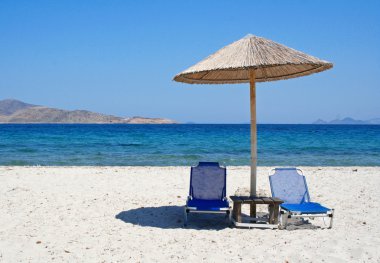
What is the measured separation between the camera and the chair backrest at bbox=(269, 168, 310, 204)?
6.12 metres

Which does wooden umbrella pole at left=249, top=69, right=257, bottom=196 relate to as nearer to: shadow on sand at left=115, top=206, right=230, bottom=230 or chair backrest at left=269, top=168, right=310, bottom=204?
chair backrest at left=269, top=168, right=310, bottom=204

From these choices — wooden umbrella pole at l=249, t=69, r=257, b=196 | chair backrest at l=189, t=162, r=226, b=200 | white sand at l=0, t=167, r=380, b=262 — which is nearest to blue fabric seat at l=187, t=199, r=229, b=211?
chair backrest at l=189, t=162, r=226, b=200

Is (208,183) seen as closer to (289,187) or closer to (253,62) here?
(289,187)

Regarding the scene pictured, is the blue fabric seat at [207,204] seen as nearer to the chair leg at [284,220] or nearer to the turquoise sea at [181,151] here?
the chair leg at [284,220]

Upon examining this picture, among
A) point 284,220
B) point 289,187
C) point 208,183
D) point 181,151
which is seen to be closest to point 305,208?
point 284,220

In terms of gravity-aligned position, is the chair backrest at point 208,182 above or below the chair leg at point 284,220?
above

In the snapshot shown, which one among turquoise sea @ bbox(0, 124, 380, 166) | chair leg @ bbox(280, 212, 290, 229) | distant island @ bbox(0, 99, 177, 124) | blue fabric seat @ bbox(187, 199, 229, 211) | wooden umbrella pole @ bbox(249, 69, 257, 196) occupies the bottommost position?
turquoise sea @ bbox(0, 124, 380, 166)

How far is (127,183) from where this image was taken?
9391mm

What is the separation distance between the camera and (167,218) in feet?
20.5

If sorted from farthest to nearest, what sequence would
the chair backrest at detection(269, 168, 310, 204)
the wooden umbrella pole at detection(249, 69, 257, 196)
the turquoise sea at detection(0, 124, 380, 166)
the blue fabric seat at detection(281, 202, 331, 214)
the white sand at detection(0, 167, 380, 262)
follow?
the turquoise sea at detection(0, 124, 380, 166)
the chair backrest at detection(269, 168, 310, 204)
the wooden umbrella pole at detection(249, 69, 257, 196)
the blue fabric seat at detection(281, 202, 331, 214)
the white sand at detection(0, 167, 380, 262)

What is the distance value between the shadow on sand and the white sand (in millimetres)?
15

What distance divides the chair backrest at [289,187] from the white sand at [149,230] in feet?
1.81

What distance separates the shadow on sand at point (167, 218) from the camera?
5.85 m

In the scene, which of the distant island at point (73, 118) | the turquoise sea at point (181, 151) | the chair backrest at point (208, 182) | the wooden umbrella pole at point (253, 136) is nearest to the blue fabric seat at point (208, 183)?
the chair backrest at point (208, 182)
